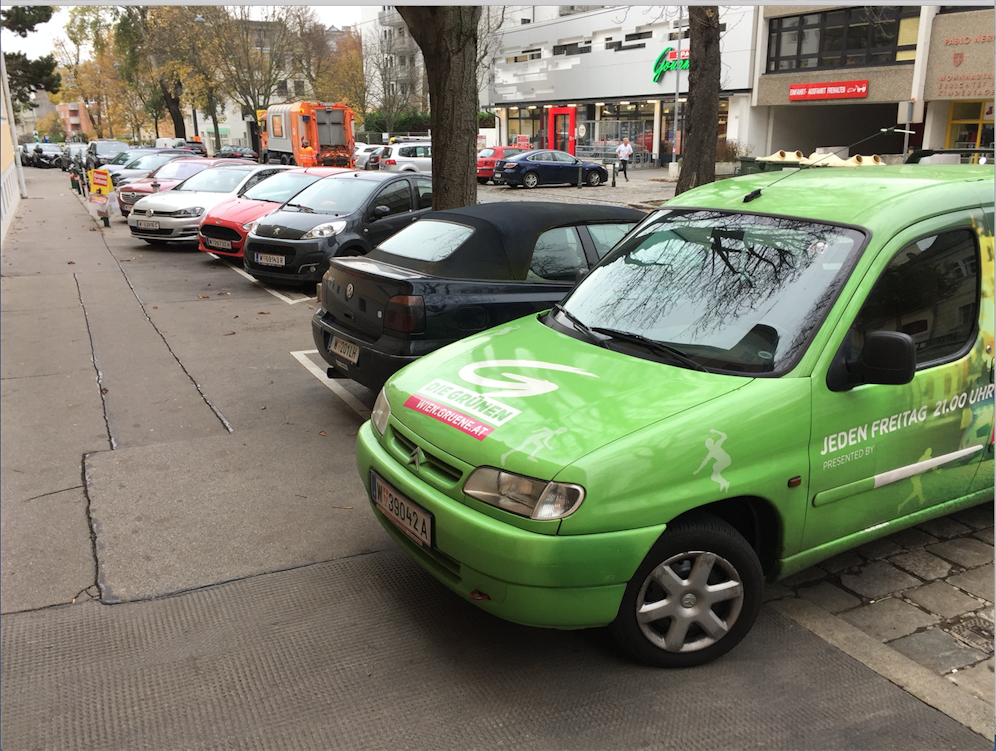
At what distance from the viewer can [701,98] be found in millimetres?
14141

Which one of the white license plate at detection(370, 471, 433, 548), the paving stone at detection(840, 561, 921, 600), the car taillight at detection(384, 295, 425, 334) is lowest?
the paving stone at detection(840, 561, 921, 600)

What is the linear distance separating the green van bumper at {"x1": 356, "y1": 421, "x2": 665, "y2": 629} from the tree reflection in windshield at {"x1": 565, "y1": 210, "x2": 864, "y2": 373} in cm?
97

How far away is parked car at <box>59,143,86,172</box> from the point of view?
1675 inches

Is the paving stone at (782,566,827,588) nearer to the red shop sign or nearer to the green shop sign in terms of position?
the red shop sign

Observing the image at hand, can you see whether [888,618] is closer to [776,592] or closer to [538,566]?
[776,592]

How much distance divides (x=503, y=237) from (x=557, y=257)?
460 millimetres

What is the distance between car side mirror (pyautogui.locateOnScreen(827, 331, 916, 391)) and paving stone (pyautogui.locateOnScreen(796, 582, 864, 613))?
113cm

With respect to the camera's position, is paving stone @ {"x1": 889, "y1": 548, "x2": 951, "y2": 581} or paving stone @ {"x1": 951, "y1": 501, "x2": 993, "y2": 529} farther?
paving stone @ {"x1": 951, "y1": 501, "x2": 993, "y2": 529}

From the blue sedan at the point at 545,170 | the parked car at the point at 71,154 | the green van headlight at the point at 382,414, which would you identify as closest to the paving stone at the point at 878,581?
the green van headlight at the point at 382,414

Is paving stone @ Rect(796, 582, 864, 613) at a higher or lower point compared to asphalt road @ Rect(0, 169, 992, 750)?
lower

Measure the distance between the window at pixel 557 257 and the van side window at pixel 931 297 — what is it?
2.91 m

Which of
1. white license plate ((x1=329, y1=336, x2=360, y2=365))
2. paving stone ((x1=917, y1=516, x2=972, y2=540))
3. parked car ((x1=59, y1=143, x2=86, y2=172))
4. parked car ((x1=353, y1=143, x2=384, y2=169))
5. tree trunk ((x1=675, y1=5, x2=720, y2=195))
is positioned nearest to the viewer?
paving stone ((x1=917, y1=516, x2=972, y2=540))

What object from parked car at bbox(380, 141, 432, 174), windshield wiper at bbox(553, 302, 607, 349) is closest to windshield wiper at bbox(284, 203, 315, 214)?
windshield wiper at bbox(553, 302, 607, 349)

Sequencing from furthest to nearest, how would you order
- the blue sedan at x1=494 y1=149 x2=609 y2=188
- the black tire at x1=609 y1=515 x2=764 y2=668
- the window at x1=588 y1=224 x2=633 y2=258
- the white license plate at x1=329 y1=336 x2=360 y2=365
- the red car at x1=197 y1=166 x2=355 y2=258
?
the blue sedan at x1=494 y1=149 x2=609 y2=188
the red car at x1=197 y1=166 x2=355 y2=258
the window at x1=588 y1=224 x2=633 y2=258
the white license plate at x1=329 y1=336 x2=360 y2=365
the black tire at x1=609 y1=515 x2=764 y2=668
